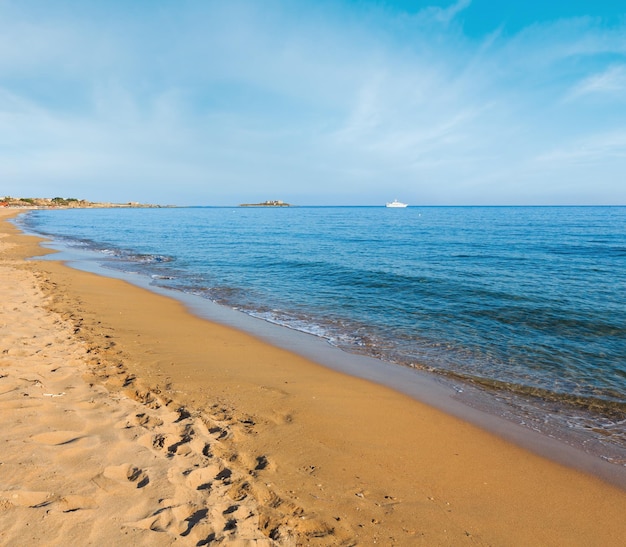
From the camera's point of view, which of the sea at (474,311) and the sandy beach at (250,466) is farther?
the sea at (474,311)

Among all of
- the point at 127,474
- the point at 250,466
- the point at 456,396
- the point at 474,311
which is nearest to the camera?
the point at 127,474

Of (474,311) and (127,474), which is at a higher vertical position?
(127,474)

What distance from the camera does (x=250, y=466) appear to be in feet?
14.9

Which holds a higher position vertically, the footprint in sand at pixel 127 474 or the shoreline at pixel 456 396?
the footprint in sand at pixel 127 474

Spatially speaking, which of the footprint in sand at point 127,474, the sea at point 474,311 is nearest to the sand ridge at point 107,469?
the footprint in sand at point 127,474

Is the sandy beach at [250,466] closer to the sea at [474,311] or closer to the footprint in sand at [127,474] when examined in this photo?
the footprint in sand at [127,474]

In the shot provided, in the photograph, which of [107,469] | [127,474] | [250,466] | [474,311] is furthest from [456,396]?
[474,311]

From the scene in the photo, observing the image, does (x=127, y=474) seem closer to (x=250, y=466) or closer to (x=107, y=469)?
(x=107, y=469)

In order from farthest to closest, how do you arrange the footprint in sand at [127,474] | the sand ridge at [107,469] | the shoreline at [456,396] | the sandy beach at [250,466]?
1. the shoreline at [456,396]
2. the footprint in sand at [127,474]
3. the sandy beach at [250,466]
4. the sand ridge at [107,469]

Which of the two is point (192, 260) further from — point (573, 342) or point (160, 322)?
point (573, 342)

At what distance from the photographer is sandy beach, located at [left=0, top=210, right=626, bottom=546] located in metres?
3.48

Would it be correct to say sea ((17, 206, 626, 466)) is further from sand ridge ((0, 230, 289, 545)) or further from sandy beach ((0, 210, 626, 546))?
sand ridge ((0, 230, 289, 545))

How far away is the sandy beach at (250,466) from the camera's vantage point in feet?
11.4

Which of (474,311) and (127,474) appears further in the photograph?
(474,311)
